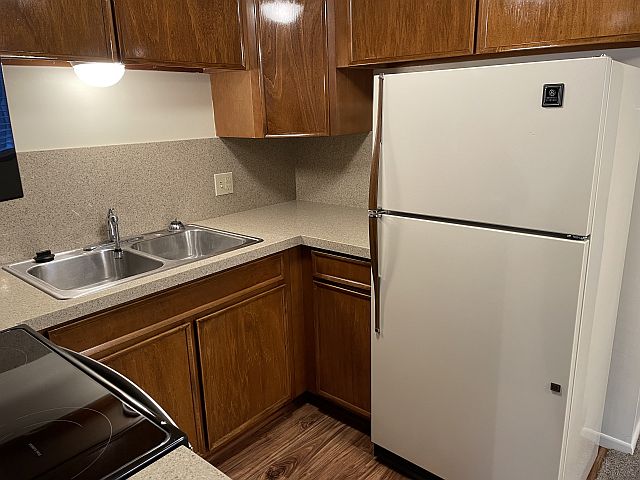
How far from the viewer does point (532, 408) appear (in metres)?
1.54

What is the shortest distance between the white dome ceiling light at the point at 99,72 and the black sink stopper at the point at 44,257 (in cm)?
67

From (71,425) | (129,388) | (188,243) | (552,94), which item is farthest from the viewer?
(188,243)

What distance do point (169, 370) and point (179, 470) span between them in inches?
41.8

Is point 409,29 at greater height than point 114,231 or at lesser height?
greater

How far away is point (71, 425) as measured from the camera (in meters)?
0.87

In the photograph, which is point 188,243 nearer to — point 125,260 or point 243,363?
point 125,260

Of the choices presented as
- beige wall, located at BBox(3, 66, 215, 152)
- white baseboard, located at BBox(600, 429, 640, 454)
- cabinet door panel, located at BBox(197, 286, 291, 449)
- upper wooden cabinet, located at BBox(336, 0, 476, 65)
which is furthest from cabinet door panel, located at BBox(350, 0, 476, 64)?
white baseboard, located at BBox(600, 429, 640, 454)

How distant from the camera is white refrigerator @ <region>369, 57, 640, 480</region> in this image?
1.33 meters

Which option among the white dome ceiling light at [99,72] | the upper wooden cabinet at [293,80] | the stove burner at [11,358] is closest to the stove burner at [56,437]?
the stove burner at [11,358]

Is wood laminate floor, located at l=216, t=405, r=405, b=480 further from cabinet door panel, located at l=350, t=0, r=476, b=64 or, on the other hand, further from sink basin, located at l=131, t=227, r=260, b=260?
cabinet door panel, located at l=350, t=0, r=476, b=64

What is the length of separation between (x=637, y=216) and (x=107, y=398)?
1827mm

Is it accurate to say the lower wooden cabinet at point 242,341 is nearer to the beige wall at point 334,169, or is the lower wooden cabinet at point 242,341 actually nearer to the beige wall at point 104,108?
the beige wall at point 334,169

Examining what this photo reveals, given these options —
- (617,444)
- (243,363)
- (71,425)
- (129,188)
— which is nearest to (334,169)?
(129,188)

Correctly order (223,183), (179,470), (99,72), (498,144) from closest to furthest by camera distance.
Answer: (179,470), (498,144), (99,72), (223,183)
